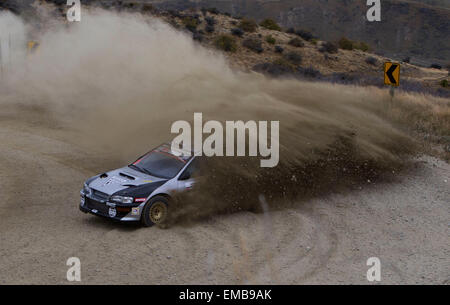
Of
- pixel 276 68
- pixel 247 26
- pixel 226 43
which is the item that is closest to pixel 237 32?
pixel 247 26

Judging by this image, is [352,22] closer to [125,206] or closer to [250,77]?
[250,77]

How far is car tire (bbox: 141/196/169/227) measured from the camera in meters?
9.60

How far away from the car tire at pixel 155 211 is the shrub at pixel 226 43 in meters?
28.6

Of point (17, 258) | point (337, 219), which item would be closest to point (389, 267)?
point (337, 219)

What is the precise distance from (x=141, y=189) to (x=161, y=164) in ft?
3.77

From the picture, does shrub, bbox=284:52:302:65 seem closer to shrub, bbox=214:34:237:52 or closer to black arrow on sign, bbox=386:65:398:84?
shrub, bbox=214:34:237:52

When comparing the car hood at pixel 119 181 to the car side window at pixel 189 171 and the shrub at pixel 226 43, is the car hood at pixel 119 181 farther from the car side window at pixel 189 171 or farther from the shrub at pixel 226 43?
the shrub at pixel 226 43

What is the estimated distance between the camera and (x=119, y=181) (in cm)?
999

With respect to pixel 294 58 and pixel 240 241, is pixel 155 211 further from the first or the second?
pixel 294 58

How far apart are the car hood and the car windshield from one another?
22cm

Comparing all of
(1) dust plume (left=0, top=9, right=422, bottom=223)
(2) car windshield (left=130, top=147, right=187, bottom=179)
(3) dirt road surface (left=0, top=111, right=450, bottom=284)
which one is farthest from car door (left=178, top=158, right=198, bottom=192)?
(3) dirt road surface (left=0, top=111, right=450, bottom=284)

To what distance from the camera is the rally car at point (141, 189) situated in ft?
31.2

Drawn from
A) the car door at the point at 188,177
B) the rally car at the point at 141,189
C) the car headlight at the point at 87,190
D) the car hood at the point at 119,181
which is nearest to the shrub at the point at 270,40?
the rally car at the point at 141,189
